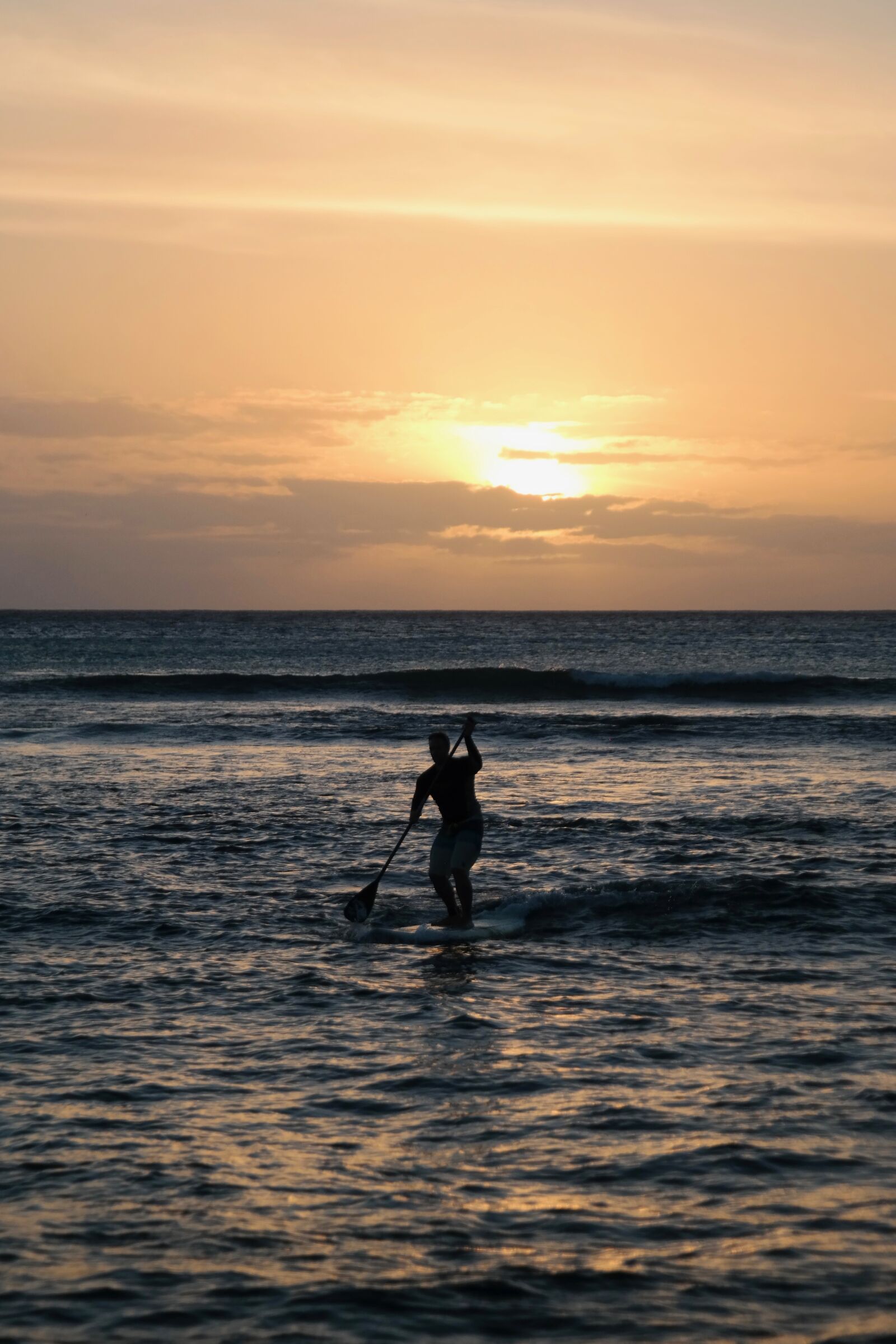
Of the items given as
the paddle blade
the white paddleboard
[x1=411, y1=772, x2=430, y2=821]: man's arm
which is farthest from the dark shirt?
the white paddleboard

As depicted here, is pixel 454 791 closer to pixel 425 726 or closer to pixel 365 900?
pixel 365 900

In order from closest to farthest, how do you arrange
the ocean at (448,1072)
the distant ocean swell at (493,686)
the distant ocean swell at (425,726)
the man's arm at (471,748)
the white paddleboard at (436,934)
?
the ocean at (448,1072) → the white paddleboard at (436,934) → the man's arm at (471,748) → the distant ocean swell at (425,726) → the distant ocean swell at (493,686)

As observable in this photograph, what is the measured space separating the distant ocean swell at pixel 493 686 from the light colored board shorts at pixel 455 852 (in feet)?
109

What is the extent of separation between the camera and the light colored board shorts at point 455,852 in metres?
11.8

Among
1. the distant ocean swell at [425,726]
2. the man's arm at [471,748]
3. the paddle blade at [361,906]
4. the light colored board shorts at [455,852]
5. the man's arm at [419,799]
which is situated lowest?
the paddle blade at [361,906]

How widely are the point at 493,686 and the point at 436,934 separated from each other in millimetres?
39900

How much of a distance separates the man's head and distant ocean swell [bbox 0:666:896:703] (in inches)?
1302

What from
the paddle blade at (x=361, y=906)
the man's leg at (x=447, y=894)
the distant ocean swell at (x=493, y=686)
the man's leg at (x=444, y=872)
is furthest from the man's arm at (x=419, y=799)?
the distant ocean swell at (x=493, y=686)

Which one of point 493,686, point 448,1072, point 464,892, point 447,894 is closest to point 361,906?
point 447,894

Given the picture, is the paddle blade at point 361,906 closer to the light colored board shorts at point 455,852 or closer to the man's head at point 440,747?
the light colored board shorts at point 455,852

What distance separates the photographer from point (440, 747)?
11.8 m

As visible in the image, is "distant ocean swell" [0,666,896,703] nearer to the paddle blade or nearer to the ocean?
the ocean

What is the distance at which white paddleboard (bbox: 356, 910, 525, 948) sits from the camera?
445 inches

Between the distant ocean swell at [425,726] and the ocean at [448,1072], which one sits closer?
the ocean at [448,1072]
